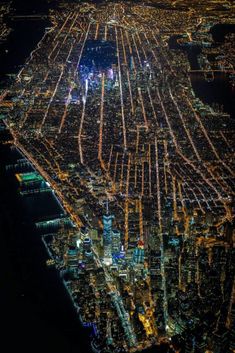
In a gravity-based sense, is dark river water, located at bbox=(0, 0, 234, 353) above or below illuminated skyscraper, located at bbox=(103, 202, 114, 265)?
below

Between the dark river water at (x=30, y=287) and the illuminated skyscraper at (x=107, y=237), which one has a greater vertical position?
the illuminated skyscraper at (x=107, y=237)

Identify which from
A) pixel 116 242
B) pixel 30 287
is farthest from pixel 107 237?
pixel 30 287

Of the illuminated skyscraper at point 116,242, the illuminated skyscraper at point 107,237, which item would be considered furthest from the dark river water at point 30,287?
the illuminated skyscraper at point 116,242

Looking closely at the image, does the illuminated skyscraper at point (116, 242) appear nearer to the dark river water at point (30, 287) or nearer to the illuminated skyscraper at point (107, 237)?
the illuminated skyscraper at point (107, 237)

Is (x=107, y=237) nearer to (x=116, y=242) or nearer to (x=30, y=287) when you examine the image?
(x=116, y=242)

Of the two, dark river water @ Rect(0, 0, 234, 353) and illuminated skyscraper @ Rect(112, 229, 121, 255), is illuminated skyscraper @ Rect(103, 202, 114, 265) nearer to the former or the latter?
illuminated skyscraper @ Rect(112, 229, 121, 255)

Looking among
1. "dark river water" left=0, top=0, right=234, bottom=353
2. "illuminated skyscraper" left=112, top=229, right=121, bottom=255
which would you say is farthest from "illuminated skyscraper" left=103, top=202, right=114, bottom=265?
"dark river water" left=0, top=0, right=234, bottom=353

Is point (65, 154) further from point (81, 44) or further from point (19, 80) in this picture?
point (81, 44)

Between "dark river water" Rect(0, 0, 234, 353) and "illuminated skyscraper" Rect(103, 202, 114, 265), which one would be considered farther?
"illuminated skyscraper" Rect(103, 202, 114, 265)
